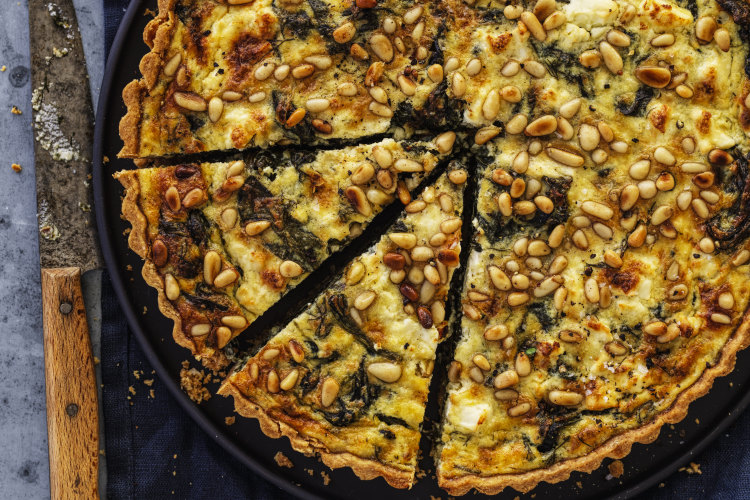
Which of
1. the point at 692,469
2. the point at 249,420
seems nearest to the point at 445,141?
the point at 249,420

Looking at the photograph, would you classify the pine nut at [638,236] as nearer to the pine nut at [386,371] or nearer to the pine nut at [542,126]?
the pine nut at [542,126]

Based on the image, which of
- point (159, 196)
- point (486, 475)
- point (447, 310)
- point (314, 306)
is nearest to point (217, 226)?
point (159, 196)

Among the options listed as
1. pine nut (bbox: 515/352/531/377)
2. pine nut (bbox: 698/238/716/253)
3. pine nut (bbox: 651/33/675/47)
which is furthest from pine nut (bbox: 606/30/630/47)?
pine nut (bbox: 515/352/531/377)

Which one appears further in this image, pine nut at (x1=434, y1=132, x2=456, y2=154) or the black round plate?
the black round plate

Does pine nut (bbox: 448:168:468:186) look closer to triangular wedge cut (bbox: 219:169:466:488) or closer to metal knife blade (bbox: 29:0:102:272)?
triangular wedge cut (bbox: 219:169:466:488)

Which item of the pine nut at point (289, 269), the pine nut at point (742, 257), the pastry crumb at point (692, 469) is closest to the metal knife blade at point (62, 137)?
the pine nut at point (289, 269)

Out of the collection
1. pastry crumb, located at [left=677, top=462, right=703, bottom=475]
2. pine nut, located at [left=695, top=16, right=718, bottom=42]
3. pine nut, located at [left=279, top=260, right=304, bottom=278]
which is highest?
pine nut, located at [left=695, top=16, right=718, bottom=42]

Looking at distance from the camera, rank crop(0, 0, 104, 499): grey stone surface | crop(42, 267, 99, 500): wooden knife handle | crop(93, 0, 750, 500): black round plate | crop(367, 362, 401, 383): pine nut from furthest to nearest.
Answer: crop(0, 0, 104, 499): grey stone surface → crop(42, 267, 99, 500): wooden knife handle → crop(93, 0, 750, 500): black round plate → crop(367, 362, 401, 383): pine nut

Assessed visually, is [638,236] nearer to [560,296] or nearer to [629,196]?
[629,196]
